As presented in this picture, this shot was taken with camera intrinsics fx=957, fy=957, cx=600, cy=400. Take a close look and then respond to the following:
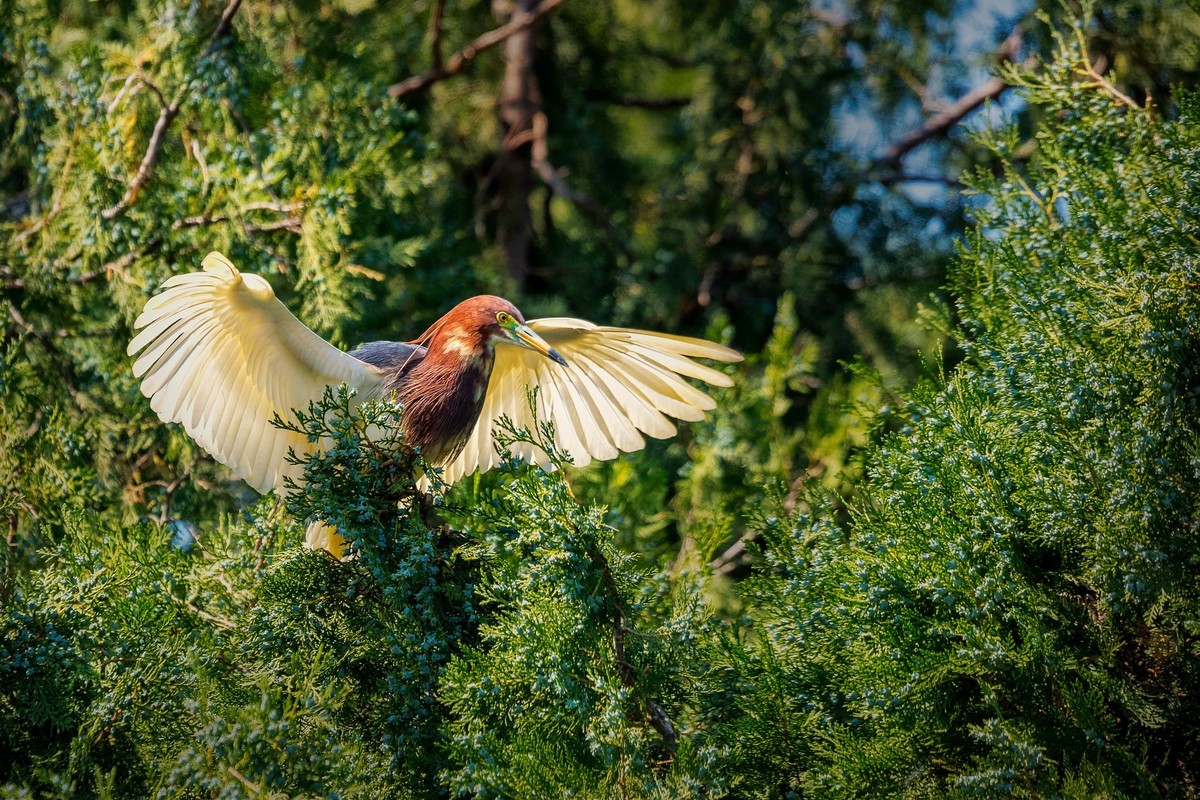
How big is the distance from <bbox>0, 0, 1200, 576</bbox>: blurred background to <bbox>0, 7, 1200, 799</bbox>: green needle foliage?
26cm

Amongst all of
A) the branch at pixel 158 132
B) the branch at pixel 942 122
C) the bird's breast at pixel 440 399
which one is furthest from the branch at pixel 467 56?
the bird's breast at pixel 440 399

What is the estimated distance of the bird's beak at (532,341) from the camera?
298cm

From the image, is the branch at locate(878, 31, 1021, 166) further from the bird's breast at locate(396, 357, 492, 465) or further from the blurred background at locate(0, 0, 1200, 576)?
the bird's breast at locate(396, 357, 492, 465)

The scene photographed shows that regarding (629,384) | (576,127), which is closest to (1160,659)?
(629,384)

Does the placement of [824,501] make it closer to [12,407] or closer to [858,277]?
[12,407]

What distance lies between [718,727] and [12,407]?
259 centimetres

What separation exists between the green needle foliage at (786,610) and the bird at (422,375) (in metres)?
0.33

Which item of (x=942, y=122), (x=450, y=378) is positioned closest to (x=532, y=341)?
(x=450, y=378)

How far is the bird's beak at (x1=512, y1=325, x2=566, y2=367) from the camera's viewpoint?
9.77 ft

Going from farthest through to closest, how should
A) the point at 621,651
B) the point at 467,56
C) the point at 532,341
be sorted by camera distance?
the point at 467,56, the point at 532,341, the point at 621,651

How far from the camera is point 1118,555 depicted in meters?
2.05

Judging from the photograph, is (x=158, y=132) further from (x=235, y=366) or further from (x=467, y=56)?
(x=467, y=56)

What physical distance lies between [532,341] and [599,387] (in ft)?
1.13

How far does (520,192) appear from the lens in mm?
5453
